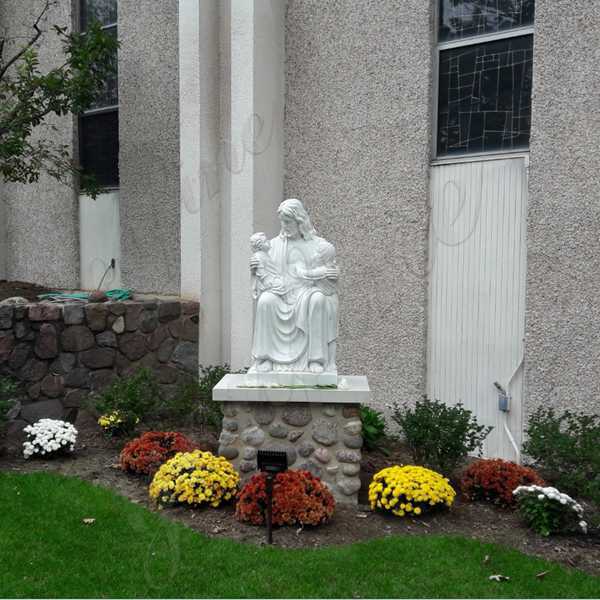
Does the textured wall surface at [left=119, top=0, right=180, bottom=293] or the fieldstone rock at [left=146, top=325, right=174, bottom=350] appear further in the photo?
the textured wall surface at [left=119, top=0, right=180, bottom=293]

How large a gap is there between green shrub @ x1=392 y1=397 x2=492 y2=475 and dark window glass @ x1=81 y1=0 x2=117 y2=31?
24.6 feet

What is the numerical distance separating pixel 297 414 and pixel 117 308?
121 inches

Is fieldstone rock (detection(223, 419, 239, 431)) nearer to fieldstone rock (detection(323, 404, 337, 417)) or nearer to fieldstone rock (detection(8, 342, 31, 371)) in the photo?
fieldstone rock (detection(323, 404, 337, 417))

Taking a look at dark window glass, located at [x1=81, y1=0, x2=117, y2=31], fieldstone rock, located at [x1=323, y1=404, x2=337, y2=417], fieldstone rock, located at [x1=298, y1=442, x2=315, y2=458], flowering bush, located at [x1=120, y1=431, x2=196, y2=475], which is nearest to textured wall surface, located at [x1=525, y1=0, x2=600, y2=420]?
fieldstone rock, located at [x1=323, y1=404, x2=337, y2=417]

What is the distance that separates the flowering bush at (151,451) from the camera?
17.7ft

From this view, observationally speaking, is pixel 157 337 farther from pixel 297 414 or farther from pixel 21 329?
pixel 297 414

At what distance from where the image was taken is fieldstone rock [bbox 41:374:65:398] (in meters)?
6.73

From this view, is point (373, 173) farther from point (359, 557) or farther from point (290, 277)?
point (359, 557)

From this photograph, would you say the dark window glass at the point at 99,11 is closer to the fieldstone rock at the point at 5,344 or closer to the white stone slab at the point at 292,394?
the fieldstone rock at the point at 5,344

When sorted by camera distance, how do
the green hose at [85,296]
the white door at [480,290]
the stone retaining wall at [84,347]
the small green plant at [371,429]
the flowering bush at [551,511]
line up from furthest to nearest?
1. the green hose at [85,296]
2. the stone retaining wall at [84,347]
3. the white door at [480,290]
4. the small green plant at [371,429]
5. the flowering bush at [551,511]

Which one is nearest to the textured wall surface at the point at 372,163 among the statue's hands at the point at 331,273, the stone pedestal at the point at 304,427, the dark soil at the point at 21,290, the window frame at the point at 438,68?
the window frame at the point at 438,68

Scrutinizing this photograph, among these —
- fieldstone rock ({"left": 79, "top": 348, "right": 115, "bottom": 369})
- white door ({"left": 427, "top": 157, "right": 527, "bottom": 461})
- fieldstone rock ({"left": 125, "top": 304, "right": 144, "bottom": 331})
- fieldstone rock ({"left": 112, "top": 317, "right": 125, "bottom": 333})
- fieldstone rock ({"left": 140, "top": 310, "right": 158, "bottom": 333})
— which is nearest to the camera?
white door ({"left": 427, "top": 157, "right": 527, "bottom": 461})

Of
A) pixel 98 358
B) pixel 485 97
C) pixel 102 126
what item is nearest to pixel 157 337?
pixel 98 358

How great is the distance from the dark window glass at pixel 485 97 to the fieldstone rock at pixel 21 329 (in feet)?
15.4
